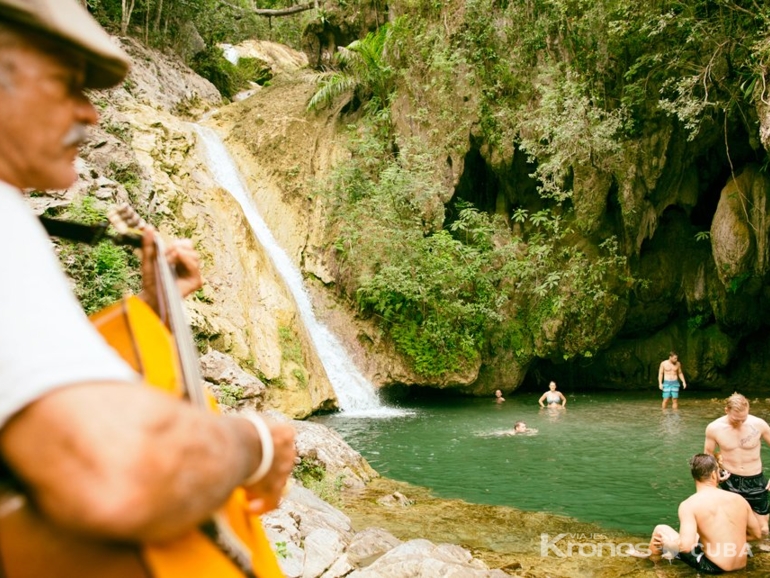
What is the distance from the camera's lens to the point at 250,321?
43.5ft

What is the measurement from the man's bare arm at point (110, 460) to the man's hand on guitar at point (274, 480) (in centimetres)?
23

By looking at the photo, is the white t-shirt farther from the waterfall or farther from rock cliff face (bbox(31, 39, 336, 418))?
the waterfall

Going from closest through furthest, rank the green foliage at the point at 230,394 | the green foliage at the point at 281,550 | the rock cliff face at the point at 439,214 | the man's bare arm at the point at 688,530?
the green foliage at the point at 281,550 < the man's bare arm at the point at 688,530 < the green foliage at the point at 230,394 < the rock cliff face at the point at 439,214

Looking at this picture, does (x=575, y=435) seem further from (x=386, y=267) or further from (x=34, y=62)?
(x=34, y=62)

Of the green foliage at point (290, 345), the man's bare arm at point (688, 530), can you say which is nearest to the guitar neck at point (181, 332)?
the man's bare arm at point (688, 530)

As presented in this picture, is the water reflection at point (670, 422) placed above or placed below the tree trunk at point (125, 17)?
below

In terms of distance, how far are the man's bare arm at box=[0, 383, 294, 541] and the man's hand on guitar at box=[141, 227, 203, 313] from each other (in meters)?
0.67

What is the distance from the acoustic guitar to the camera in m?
0.68

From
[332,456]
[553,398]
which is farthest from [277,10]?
[332,456]

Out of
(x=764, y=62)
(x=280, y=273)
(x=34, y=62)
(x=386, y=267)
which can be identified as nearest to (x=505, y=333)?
(x=386, y=267)

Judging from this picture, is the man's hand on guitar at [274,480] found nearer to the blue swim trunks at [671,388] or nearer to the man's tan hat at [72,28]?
the man's tan hat at [72,28]

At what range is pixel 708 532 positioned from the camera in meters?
5.52

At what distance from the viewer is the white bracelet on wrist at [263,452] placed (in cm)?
86

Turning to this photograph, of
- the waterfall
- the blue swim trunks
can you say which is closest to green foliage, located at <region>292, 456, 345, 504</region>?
the waterfall
